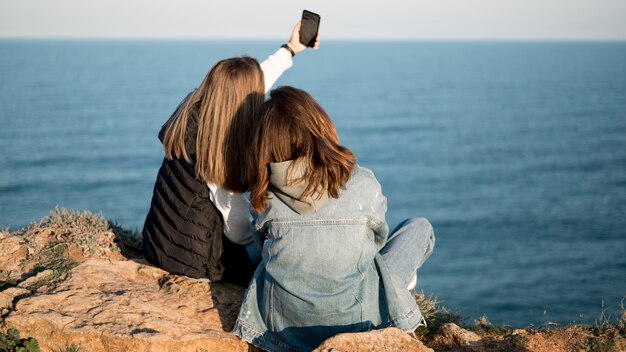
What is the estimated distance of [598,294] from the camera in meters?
32.7

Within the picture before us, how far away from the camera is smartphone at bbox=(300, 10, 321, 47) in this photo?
17.8 ft

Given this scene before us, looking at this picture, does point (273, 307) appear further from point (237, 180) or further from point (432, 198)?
point (432, 198)

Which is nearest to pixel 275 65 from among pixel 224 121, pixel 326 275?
pixel 224 121

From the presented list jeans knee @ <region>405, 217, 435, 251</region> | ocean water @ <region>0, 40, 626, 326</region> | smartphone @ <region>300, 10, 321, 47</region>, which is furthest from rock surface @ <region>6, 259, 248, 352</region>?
ocean water @ <region>0, 40, 626, 326</region>

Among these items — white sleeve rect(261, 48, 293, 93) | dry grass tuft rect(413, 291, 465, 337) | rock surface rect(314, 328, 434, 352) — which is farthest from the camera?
dry grass tuft rect(413, 291, 465, 337)

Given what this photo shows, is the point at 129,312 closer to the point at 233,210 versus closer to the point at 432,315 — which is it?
the point at 233,210

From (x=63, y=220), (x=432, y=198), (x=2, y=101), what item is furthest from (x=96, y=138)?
(x=63, y=220)

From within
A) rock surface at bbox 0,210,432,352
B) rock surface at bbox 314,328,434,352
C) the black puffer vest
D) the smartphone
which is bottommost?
rock surface at bbox 0,210,432,352

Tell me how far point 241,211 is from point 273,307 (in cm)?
75

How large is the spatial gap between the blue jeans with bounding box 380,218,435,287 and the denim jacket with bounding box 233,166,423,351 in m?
0.30

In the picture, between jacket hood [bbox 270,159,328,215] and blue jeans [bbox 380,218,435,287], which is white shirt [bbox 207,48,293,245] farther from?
blue jeans [bbox 380,218,435,287]

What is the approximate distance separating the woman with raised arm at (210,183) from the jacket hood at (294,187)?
0.35 m

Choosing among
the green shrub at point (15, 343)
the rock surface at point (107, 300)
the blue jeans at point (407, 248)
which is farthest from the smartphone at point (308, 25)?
the green shrub at point (15, 343)

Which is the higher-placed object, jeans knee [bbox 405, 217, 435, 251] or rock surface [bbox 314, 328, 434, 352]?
jeans knee [bbox 405, 217, 435, 251]
